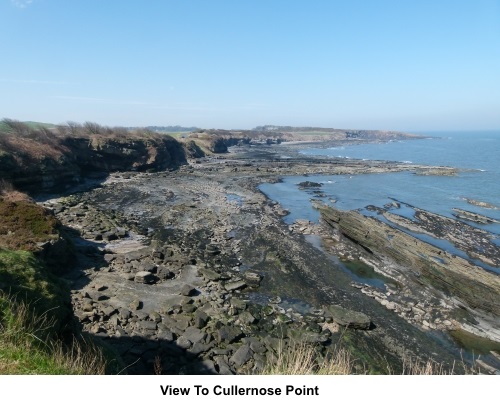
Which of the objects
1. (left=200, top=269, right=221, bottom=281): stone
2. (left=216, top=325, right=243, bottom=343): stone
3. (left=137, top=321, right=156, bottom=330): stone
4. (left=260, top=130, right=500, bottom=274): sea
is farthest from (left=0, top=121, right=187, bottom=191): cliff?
(left=216, top=325, right=243, bottom=343): stone

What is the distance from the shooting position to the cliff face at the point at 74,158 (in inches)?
1755

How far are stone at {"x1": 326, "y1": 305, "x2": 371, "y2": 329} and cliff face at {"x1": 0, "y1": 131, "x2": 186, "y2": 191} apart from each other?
43.7 metres

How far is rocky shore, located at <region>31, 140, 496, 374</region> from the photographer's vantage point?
1469 cm

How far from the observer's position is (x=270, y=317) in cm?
1797

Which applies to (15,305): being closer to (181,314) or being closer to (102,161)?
(181,314)

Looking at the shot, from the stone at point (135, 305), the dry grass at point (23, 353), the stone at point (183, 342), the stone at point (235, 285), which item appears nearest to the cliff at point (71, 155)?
the stone at point (135, 305)

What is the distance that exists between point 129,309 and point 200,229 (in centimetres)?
1593

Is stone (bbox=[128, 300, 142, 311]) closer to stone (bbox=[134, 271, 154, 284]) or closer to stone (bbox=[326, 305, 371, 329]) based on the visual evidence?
stone (bbox=[134, 271, 154, 284])

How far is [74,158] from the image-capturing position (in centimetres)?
5953

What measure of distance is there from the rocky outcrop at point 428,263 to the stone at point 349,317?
8.50 metres

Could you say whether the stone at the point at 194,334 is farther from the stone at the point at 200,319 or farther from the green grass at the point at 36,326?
the green grass at the point at 36,326

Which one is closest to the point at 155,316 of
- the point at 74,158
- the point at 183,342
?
the point at 183,342

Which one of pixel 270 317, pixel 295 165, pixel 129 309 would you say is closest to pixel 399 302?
pixel 270 317
